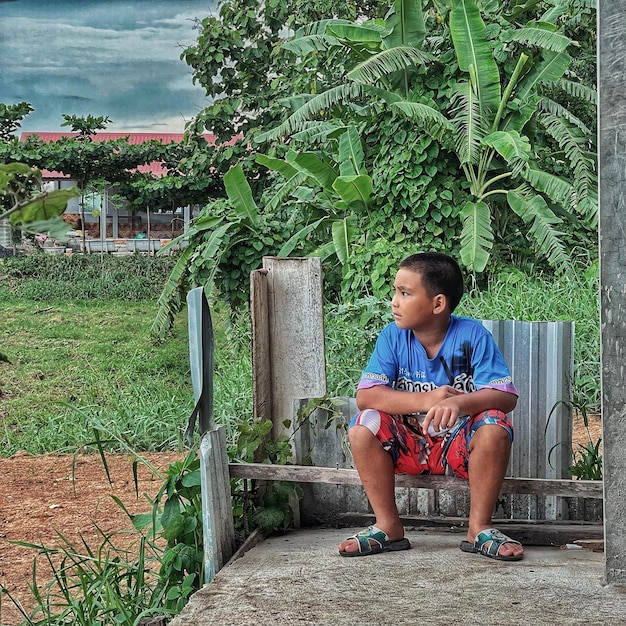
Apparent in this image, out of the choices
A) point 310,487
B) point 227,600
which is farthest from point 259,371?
point 227,600

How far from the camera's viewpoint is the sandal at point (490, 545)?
1.79 metres

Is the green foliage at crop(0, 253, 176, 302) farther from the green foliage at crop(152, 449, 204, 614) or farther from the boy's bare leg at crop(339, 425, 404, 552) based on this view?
the boy's bare leg at crop(339, 425, 404, 552)

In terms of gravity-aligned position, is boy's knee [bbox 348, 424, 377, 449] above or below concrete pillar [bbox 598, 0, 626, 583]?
below

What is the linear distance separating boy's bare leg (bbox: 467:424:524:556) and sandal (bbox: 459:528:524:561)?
0.02m

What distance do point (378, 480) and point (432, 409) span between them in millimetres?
208

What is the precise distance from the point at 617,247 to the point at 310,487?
1.06 m

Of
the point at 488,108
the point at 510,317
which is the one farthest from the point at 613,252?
the point at 488,108

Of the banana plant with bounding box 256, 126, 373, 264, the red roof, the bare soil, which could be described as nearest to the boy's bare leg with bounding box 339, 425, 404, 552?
the bare soil

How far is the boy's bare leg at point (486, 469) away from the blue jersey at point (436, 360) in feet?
0.52

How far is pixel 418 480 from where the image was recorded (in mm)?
1939

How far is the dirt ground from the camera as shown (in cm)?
364

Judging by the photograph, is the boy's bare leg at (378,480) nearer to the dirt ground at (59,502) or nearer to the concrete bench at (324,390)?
the concrete bench at (324,390)

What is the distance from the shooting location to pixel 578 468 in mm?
2318

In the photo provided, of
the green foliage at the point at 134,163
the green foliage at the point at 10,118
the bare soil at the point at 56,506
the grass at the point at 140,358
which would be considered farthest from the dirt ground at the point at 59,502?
the green foliage at the point at 10,118
